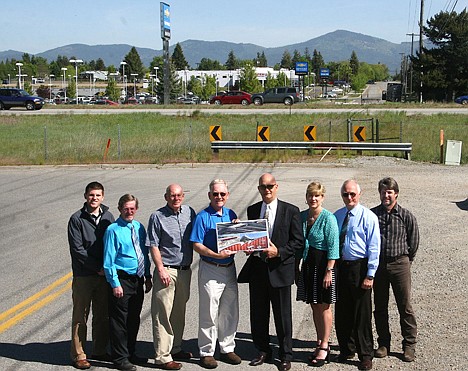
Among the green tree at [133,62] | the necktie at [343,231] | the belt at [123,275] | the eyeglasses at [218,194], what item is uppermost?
the green tree at [133,62]

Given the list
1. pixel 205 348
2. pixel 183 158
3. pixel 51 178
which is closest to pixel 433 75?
pixel 183 158

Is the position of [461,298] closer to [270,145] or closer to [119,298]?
[119,298]

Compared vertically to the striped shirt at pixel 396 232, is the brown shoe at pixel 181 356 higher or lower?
lower

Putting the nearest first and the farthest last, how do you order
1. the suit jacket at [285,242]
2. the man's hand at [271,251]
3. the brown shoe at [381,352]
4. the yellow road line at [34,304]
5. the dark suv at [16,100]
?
the man's hand at [271,251], the suit jacket at [285,242], the brown shoe at [381,352], the yellow road line at [34,304], the dark suv at [16,100]

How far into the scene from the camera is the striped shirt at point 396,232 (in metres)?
6.93

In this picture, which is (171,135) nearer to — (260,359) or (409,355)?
(260,359)

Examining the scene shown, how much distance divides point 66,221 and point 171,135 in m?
19.4

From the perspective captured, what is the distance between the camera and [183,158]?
1008 inches

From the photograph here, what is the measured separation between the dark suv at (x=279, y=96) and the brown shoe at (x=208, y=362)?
53.4 m

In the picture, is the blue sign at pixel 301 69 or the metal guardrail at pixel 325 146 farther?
the blue sign at pixel 301 69

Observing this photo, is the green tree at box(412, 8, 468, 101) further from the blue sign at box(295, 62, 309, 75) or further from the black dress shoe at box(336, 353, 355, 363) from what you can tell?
the black dress shoe at box(336, 353, 355, 363)

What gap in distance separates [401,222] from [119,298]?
9.47 feet

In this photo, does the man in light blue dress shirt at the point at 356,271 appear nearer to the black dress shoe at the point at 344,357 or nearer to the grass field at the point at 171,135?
the black dress shoe at the point at 344,357

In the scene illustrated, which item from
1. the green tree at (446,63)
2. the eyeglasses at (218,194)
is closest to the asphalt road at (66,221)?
the eyeglasses at (218,194)
